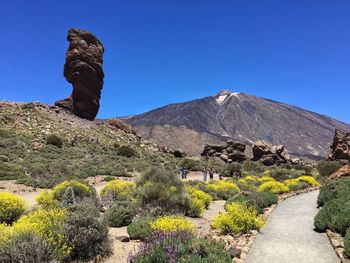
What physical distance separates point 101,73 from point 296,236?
5378 cm

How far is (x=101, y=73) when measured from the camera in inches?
2438

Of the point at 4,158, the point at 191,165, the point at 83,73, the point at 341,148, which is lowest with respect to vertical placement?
the point at 4,158

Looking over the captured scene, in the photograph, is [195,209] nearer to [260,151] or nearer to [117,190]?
[117,190]

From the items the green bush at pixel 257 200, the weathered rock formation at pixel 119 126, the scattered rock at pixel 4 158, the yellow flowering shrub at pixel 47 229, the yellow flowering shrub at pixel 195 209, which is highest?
the weathered rock formation at pixel 119 126

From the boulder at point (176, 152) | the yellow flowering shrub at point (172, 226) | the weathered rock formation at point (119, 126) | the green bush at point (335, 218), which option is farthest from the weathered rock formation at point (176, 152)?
the yellow flowering shrub at point (172, 226)

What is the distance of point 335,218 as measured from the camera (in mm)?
11969

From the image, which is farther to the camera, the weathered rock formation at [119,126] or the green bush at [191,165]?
the weathered rock formation at [119,126]

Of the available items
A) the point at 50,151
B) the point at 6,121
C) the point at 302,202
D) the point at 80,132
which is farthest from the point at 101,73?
the point at 302,202

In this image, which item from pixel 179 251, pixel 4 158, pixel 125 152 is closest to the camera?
pixel 179 251

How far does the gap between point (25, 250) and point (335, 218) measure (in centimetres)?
896

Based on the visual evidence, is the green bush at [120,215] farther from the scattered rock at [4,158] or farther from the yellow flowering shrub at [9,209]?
the scattered rock at [4,158]

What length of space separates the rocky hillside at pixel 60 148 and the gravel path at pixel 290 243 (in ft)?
54.5

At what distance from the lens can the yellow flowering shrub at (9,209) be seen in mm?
12766

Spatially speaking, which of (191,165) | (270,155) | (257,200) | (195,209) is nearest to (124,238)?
(195,209)
